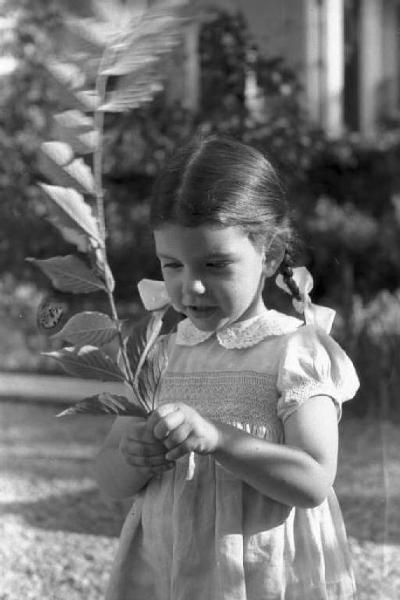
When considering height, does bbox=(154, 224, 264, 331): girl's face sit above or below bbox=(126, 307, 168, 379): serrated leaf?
above

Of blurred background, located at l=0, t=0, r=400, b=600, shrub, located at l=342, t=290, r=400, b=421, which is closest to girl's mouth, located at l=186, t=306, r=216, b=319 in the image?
blurred background, located at l=0, t=0, r=400, b=600

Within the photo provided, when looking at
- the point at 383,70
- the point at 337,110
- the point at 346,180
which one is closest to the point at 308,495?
the point at 346,180

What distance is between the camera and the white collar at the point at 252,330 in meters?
1.83

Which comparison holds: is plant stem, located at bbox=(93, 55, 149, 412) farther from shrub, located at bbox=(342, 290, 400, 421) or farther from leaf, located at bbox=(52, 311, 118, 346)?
shrub, located at bbox=(342, 290, 400, 421)

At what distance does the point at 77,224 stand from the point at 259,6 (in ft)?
18.1

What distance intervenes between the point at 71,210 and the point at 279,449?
51 cm

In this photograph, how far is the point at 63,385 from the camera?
5.39m

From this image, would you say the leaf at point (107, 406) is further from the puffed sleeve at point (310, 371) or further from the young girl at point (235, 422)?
the puffed sleeve at point (310, 371)

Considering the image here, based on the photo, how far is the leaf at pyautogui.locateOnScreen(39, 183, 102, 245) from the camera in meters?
1.74

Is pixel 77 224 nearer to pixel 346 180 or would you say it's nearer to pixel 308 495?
pixel 308 495

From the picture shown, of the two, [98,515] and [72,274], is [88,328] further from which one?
[98,515]

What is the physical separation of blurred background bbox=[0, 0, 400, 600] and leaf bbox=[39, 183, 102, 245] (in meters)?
0.47

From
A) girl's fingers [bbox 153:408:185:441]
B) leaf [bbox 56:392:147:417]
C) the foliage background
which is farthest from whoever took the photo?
the foliage background

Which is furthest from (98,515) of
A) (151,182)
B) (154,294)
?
(151,182)
